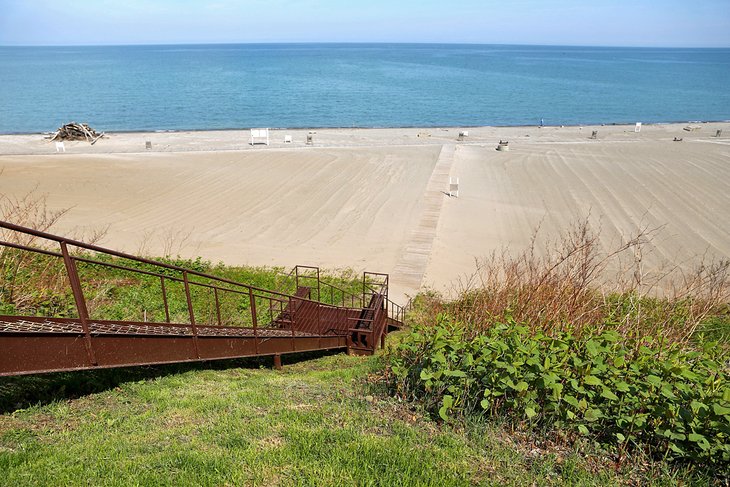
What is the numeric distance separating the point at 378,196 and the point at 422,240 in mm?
6302

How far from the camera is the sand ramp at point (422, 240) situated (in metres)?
17.0

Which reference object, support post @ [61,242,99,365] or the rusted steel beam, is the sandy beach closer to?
the rusted steel beam

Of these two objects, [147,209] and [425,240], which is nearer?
[425,240]

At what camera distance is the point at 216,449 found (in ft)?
16.1

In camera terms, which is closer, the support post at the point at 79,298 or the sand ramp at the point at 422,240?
the support post at the point at 79,298

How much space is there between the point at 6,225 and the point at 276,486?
324 centimetres

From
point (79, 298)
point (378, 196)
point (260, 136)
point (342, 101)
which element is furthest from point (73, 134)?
point (342, 101)

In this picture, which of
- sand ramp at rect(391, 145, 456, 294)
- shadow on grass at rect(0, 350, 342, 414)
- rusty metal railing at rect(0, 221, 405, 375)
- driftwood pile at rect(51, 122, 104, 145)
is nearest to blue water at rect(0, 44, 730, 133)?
driftwood pile at rect(51, 122, 104, 145)

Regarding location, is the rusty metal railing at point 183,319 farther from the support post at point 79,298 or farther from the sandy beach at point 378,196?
the sandy beach at point 378,196

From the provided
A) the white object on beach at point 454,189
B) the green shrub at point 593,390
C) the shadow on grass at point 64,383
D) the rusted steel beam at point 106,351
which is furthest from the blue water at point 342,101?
the green shrub at point 593,390

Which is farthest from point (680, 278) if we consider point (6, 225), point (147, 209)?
point (147, 209)

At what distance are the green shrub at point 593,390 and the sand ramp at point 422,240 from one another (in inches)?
415

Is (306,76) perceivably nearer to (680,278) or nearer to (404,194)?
(404,194)

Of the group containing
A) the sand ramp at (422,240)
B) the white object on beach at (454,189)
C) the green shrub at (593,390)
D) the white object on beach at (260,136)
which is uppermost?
the green shrub at (593,390)
